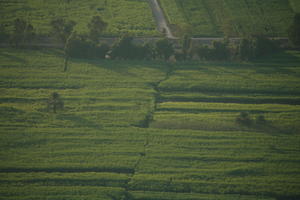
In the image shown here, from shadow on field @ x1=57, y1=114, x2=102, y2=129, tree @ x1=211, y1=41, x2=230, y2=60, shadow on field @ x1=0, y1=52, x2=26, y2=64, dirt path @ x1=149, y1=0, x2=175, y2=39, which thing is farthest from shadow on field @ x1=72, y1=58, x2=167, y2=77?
shadow on field @ x1=57, y1=114, x2=102, y2=129

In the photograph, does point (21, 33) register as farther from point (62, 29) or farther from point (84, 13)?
point (84, 13)

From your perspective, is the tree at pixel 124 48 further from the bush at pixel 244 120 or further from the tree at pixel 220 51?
the bush at pixel 244 120

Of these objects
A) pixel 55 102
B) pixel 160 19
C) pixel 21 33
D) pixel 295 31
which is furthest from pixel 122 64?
pixel 295 31

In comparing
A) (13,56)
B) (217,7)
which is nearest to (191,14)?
(217,7)

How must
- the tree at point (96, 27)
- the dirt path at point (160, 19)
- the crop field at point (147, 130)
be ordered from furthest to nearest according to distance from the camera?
1. the dirt path at point (160, 19)
2. the tree at point (96, 27)
3. the crop field at point (147, 130)

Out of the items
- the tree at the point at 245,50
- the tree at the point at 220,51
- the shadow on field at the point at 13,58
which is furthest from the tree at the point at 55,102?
the tree at the point at 245,50

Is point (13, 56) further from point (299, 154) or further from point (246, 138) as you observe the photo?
point (299, 154)
